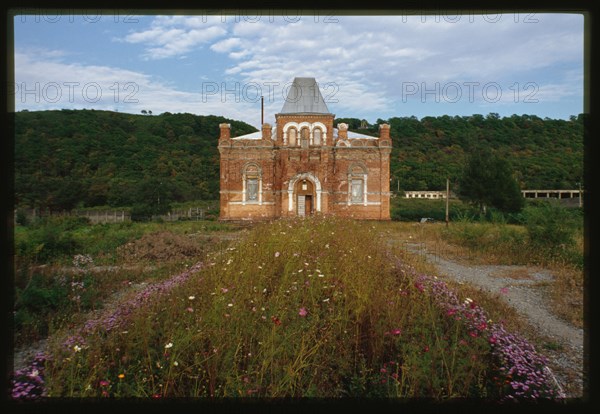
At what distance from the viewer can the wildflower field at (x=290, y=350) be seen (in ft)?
9.07

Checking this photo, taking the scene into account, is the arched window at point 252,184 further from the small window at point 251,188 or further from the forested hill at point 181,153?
the forested hill at point 181,153

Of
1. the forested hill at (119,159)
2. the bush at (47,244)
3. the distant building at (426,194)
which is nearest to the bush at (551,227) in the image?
the bush at (47,244)

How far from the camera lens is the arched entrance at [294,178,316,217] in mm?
24109

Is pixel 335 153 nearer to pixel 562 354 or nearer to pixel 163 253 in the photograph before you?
pixel 163 253

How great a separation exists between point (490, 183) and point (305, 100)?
15353 millimetres

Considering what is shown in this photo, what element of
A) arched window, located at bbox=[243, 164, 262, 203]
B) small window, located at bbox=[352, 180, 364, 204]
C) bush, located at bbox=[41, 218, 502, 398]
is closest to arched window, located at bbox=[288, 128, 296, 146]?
arched window, located at bbox=[243, 164, 262, 203]

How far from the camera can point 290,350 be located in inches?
120

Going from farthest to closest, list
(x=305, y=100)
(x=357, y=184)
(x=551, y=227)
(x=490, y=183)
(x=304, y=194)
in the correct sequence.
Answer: (x=490, y=183) → (x=305, y=100) → (x=357, y=184) → (x=304, y=194) → (x=551, y=227)

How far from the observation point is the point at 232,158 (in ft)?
79.9

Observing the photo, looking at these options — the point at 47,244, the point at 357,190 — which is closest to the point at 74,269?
the point at 47,244

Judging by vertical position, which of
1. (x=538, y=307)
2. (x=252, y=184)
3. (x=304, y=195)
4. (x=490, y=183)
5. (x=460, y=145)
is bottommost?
(x=538, y=307)

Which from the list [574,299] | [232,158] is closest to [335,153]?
[232,158]

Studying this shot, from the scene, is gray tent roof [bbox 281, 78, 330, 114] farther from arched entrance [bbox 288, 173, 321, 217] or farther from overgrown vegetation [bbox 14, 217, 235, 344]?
overgrown vegetation [bbox 14, 217, 235, 344]

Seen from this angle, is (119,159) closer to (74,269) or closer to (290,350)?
(74,269)
